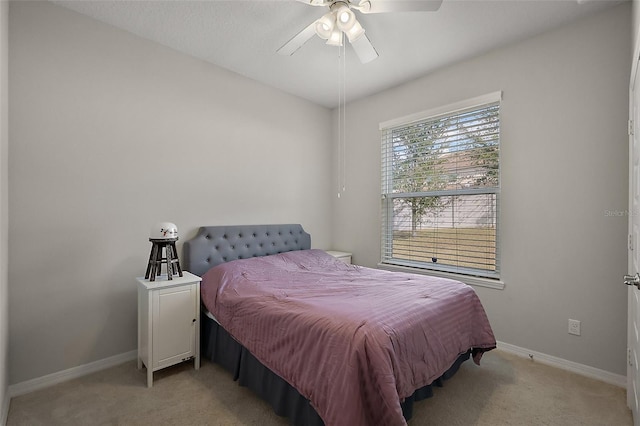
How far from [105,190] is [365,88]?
2.88 m

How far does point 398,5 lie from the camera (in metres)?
1.87

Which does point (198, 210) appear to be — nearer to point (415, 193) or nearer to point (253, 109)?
point (253, 109)

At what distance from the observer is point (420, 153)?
3422 mm

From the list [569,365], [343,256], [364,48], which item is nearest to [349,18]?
[364,48]

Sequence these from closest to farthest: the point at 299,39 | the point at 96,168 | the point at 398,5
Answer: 1. the point at 398,5
2. the point at 299,39
3. the point at 96,168

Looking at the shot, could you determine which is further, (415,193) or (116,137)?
(415,193)

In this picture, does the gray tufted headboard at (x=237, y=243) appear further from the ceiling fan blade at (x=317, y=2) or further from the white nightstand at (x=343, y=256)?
the ceiling fan blade at (x=317, y=2)

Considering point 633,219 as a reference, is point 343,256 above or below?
below

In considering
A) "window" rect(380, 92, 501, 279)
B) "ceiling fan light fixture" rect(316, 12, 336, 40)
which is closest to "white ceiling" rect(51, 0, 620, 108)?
"ceiling fan light fixture" rect(316, 12, 336, 40)

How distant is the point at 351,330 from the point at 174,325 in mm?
1492

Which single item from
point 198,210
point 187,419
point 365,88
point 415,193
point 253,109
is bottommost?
point 187,419

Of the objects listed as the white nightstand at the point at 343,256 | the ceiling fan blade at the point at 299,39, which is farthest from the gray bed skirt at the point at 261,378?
the ceiling fan blade at the point at 299,39

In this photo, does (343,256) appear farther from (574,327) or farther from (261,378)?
(574,327)

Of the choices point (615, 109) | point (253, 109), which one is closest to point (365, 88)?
point (253, 109)
